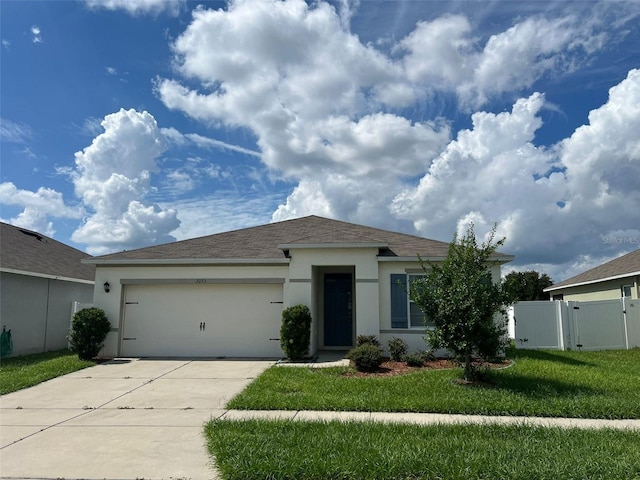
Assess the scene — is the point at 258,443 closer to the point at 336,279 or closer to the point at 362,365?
the point at 362,365

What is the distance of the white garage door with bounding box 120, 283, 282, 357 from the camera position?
14.0 metres

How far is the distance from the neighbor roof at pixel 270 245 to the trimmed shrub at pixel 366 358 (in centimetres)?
349

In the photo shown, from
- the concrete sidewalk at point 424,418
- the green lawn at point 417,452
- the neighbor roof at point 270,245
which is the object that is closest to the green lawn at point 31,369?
the neighbor roof at point 270,245

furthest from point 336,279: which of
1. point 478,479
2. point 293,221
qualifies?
point 478,479

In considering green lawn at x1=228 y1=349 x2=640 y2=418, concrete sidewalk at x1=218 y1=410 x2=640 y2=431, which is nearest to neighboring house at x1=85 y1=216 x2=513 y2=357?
green lawn at x1=228 y1=349 x2=640 y2=418

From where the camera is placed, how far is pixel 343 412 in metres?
7.43

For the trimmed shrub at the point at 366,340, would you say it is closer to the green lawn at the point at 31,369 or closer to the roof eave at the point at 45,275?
the green lawn at the point at 31,369

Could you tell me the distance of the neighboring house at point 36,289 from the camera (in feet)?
48.4

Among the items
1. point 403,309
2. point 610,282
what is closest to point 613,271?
point 610,282

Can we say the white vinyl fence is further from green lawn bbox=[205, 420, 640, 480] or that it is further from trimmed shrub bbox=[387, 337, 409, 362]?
green lawn bbox=[205, 420, 640, 480]

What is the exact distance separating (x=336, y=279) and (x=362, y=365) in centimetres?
505

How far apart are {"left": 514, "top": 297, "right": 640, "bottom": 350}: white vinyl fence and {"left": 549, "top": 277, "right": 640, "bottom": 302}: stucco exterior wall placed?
2190 millimetres

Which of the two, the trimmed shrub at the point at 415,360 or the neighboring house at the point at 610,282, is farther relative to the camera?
the neighboring house at the point at 610,282

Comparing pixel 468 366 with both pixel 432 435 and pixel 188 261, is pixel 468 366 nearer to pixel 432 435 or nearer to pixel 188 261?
pixel 432 435
